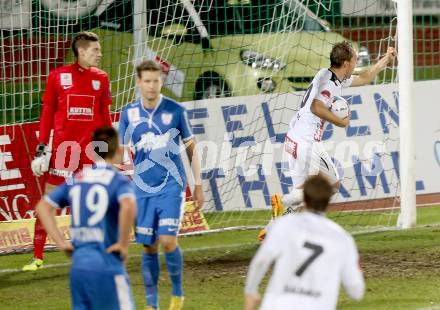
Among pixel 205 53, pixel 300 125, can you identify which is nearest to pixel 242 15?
pixel 205 53

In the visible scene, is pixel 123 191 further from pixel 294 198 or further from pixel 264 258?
pixel 294 198

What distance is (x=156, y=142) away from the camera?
864 cm

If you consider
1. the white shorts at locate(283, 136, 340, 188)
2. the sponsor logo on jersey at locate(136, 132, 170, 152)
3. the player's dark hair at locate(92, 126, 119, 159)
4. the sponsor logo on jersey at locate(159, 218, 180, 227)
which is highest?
the player's dark hair at locate(92, 126, 119, 159)

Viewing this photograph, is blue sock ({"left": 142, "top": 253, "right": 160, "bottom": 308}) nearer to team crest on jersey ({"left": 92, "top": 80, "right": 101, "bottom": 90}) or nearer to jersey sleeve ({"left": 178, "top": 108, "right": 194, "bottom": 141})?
jersey sleeve ({"left": 178, "top": 108, "right": 194, "bottom": 141})

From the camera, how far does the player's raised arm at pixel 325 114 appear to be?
10477 mm

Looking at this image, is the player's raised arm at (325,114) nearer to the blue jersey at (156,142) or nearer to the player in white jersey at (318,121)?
the player in white jersey at (318,121)

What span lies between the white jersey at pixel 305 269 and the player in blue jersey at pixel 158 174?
9.71 ft

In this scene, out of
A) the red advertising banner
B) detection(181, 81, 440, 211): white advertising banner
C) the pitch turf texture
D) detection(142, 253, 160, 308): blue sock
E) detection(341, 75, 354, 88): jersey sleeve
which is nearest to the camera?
detection(142, 253, 160, 308): blue sock

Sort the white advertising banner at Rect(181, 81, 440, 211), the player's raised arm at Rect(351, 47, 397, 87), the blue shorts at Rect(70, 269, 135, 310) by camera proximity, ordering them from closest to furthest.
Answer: the blue shorts at Rect(70, 269, 135, 310) → the player's raised arm at Rect(351, 47, 397, 87) → the white advertising banner at Rect(181, 81, 440, 211)

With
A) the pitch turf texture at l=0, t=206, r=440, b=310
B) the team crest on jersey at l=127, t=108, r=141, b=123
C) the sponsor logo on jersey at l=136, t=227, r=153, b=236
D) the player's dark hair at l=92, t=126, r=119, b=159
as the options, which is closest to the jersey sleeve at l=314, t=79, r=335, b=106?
the pitch turf texture at l=0, t=206, r=440, b=310

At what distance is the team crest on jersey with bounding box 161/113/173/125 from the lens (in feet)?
28.4

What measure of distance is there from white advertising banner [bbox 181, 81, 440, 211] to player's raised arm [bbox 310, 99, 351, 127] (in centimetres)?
317

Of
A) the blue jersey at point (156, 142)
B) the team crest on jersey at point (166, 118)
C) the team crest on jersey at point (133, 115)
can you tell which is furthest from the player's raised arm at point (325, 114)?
the team crest on jersey at point (133, 115)

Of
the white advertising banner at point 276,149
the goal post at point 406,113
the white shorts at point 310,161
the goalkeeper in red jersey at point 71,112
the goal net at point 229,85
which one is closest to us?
the goalkeeper in red jersey at point 71,112
